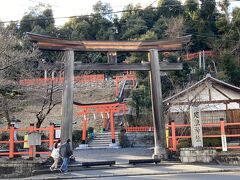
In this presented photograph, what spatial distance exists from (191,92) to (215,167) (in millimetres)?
12280

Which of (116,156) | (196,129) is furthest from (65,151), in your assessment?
(116,156)

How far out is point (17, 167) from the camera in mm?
15617

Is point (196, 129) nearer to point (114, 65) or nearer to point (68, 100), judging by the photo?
point (114, 65)

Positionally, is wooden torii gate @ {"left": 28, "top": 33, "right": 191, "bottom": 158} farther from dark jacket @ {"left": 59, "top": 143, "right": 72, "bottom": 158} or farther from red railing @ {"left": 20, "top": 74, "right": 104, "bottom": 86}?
red railing @ {"left": 20, "top": 74, "right": 104, "bottom": 86}

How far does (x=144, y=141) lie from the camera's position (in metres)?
32.0

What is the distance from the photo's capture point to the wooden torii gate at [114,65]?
55.7ft

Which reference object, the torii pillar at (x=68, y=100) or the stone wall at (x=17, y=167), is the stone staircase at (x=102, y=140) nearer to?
the torii pillar at (x=68, y=100)

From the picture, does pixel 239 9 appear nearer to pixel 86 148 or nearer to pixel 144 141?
pixel 144 141

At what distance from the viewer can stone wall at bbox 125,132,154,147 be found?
31922mm

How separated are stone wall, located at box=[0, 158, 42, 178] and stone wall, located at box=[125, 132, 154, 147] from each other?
55.9 feet

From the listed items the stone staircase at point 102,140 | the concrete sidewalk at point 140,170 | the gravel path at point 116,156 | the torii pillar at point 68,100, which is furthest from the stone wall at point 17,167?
the stone staircase at point 102,140

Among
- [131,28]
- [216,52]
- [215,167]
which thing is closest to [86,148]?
[215,167]

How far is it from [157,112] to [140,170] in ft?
13.6

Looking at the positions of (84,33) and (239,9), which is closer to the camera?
(239,9)
